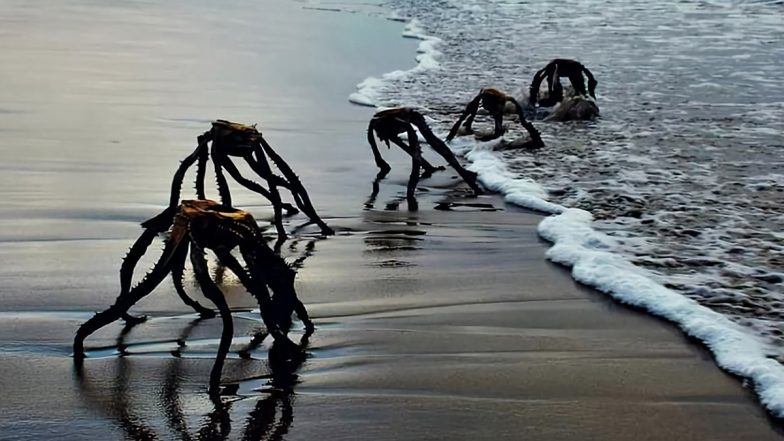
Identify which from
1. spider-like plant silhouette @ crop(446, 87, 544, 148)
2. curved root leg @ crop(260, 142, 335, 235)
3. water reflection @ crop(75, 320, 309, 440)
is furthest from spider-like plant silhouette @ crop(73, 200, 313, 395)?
spider-like plant silhouette @ crop(446, 87, 544, 148)

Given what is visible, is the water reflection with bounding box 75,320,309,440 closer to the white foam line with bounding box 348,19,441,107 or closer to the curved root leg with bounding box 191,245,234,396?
the curved root leg with bounding box 191,245,234,396

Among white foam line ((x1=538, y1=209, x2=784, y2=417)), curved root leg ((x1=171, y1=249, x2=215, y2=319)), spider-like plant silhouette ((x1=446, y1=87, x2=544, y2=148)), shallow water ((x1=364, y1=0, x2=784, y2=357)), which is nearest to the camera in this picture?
curved root leg ((x1=171, y1=249, x2=215, y2=319))

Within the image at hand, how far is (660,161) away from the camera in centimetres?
796

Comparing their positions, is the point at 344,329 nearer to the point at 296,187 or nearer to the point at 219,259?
the point at 219,259

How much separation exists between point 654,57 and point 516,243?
9582 millimetres

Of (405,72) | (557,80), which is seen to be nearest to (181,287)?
(557,80)

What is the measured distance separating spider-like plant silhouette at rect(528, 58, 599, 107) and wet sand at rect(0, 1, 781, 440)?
2.65m

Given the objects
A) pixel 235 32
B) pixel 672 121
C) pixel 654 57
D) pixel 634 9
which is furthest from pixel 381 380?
pixel 634 9

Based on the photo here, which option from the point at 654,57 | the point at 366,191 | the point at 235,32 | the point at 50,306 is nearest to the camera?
the point at 50,306

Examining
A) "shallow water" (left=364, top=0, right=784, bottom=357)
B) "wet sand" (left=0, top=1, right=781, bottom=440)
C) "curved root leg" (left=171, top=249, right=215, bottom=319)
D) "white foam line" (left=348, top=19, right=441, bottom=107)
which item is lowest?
"shallow water" (left=364, top=0, right=784, bottom=357)

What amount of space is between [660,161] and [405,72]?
19.1ft

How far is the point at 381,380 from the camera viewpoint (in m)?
3.62

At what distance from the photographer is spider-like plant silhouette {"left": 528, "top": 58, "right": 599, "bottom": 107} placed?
1042cm

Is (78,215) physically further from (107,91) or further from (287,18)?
(287,18)
